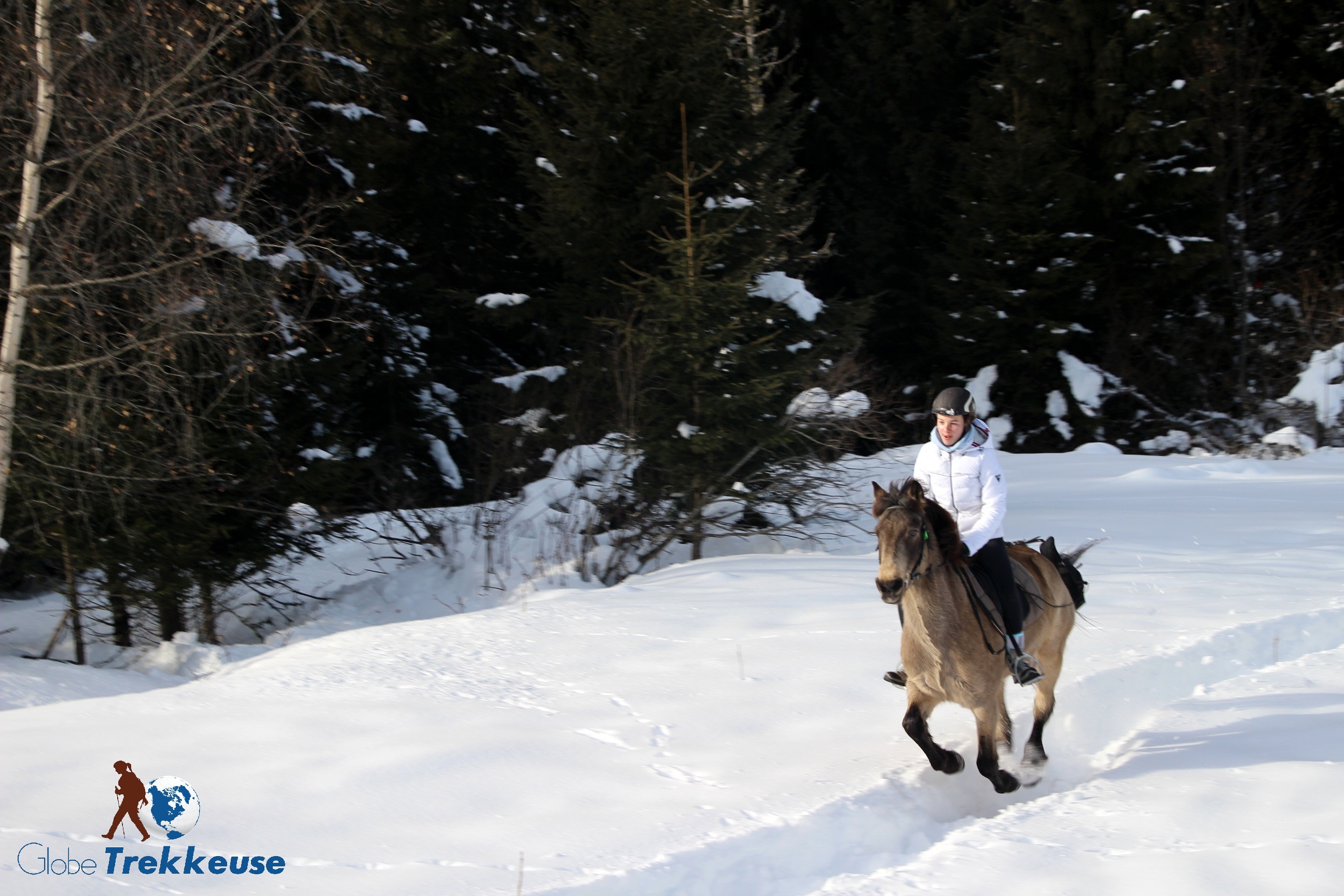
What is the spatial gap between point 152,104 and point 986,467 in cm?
849

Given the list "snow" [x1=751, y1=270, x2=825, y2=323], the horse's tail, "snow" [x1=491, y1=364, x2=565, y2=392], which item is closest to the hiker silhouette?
the horse's tail

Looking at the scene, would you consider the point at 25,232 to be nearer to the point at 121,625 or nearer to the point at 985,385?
the point at 121,625

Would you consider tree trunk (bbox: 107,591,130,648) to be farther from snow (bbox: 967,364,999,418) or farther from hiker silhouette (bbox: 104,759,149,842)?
snow (bbox: 967,364,999,418)

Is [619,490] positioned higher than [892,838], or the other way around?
[619,490]

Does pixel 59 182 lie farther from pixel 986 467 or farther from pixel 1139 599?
pixel 1139 599

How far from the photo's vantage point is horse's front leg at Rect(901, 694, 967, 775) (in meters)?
5.34

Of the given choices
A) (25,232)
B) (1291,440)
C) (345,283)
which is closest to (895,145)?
(1291,440)

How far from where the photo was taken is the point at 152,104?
30.6ft

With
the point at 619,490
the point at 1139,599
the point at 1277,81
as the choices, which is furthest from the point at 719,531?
the point at 1277,81

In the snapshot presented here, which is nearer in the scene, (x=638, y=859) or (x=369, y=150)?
(x=638, y=859)

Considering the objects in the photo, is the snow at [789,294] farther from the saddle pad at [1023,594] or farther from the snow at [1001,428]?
the snow at [1001,428]

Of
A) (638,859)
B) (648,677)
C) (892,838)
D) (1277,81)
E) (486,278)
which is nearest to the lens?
(638,859)

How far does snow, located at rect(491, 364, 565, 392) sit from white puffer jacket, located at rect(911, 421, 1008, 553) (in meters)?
10.7

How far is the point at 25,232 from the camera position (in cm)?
923
